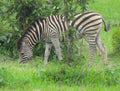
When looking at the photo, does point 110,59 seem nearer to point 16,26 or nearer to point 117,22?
point 16,26

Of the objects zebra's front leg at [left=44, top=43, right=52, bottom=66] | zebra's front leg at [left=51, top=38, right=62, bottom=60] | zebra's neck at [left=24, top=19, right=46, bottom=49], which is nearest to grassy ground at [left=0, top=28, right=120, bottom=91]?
zebra's front leg at [left=51, top=38, right=62, bottom=60]

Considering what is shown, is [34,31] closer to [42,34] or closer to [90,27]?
[42,34]

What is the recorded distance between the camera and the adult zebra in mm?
13172

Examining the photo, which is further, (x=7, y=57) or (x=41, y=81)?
(x=7, y=57)

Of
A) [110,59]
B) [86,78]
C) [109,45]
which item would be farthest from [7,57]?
[86,78]

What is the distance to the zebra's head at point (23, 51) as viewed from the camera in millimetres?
13469

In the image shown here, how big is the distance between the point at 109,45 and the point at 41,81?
8915 mm

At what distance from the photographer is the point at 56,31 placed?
527 inches

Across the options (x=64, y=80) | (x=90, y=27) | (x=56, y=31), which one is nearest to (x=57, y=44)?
(x=56, y=31)

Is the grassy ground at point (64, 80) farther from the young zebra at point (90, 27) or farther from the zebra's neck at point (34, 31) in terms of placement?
the zebra's neck at point (34, 31)

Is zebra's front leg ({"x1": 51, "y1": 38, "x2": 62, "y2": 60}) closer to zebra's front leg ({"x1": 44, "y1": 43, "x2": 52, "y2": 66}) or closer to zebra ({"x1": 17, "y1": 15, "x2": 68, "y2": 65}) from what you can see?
zebra ({"x1": 17, "y1": 15, "x2": 68, "y2": 65})

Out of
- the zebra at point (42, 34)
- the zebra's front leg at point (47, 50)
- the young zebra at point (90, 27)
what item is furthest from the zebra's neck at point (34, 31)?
the young zebra at point (90, 27)

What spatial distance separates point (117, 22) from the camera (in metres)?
22.6

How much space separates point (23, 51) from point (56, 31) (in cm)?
120
